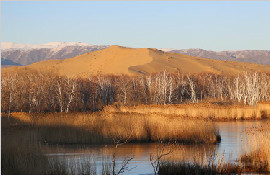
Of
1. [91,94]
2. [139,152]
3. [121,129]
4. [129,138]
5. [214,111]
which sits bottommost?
[139,152]

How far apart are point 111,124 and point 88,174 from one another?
1224cm

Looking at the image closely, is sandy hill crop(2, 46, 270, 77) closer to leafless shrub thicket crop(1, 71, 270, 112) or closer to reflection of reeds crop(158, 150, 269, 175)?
leafless shrub thicket crop(1, 71, 270, 112)

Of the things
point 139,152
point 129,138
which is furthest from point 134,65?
point 139,152

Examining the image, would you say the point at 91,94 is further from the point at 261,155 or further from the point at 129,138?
the point at 261,155

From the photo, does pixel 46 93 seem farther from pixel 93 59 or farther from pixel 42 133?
pixel 93 59

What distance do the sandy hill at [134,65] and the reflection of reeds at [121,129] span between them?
91.3 metres

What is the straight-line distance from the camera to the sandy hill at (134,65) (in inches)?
4946

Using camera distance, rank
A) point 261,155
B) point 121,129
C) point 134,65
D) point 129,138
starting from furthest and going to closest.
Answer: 1. point 134,65
2. point 121,129
3. point 129,138
4. point 261,155

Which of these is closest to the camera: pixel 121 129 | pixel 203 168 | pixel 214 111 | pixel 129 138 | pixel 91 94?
pixel 203 168

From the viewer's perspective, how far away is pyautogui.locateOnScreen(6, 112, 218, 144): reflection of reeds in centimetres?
2488

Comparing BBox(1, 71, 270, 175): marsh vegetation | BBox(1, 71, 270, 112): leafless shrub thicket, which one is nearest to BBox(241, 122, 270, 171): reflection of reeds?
BBox(1, 71, 270, 175): marsh vegetation

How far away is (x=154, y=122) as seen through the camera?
26.3 meters

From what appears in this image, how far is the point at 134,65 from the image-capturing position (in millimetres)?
132875

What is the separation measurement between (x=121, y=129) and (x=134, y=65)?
353ft
